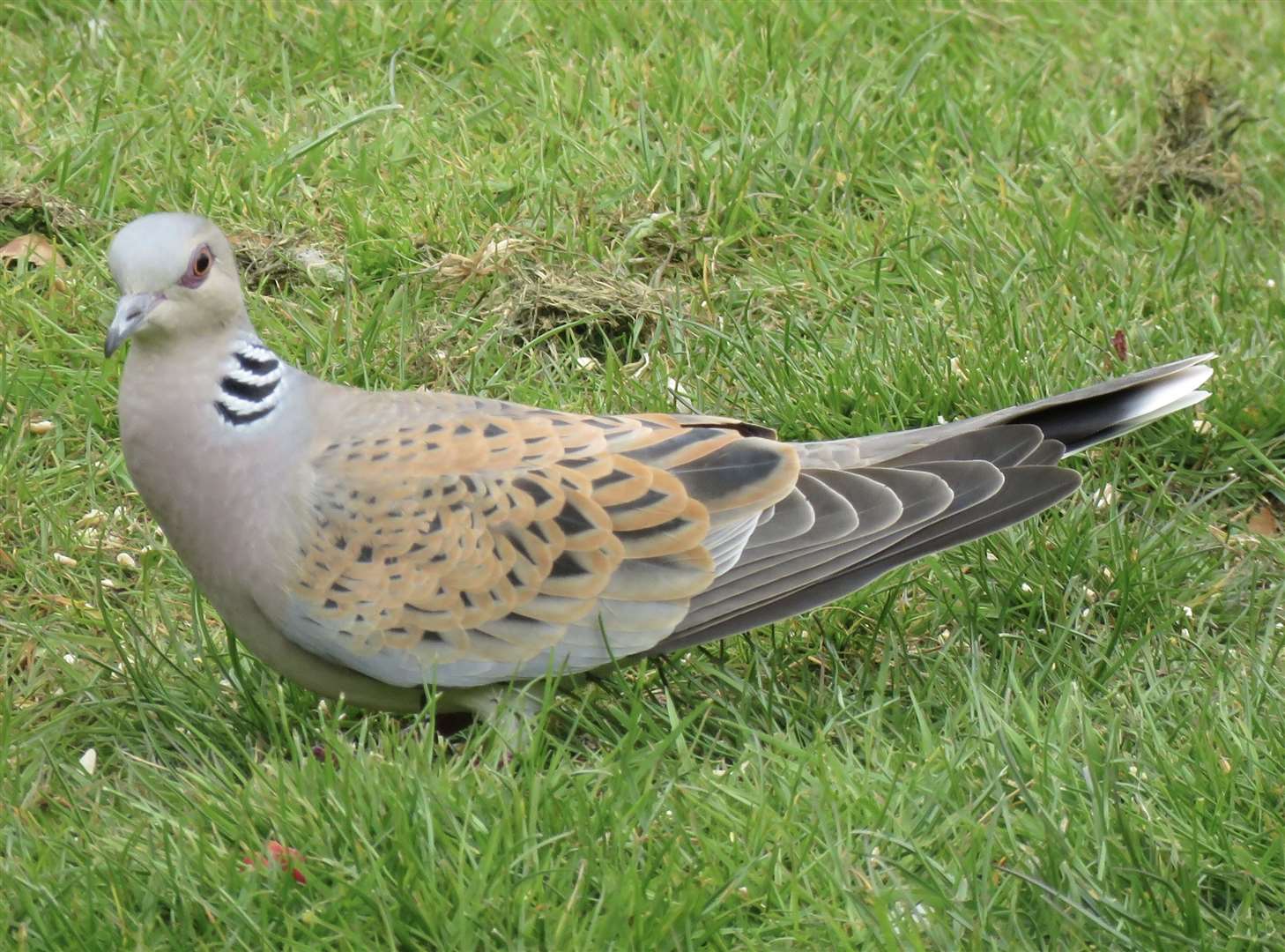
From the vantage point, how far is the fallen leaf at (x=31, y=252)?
17.5 ft

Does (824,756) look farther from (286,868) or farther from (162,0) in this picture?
(162,0)

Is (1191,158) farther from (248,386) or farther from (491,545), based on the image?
(248,386)

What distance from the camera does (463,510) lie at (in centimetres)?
376

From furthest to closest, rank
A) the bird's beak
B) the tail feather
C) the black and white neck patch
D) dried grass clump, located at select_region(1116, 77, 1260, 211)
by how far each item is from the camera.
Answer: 1. dried grass clump, located at select_region(1116, 77, 1260, 211)
2. the tail feather
3. the black and white neck patch
4. the bird's beak

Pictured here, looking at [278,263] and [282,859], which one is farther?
[278,263]

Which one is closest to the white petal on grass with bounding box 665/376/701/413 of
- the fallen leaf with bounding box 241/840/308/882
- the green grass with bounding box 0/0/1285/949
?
the green grass with bounding box 0/0/1285/949

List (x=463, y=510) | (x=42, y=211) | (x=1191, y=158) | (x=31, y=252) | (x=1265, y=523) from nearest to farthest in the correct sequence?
(x=463, y=510), (x=1265, y=523), (x=31, y=252), (x=42, y=211), (x=1191, y=158)

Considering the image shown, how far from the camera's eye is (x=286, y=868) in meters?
3.20

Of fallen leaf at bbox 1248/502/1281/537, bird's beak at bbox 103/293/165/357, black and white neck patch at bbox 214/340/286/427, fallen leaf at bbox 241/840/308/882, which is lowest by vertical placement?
fallen leaf at bbox 1248/502/1281/537

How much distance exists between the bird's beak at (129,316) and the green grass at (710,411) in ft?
2.68

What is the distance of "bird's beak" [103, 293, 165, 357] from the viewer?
11.3ft

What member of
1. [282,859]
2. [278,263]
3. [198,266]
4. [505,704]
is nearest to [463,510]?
[505,704]

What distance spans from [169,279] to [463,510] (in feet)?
2.40

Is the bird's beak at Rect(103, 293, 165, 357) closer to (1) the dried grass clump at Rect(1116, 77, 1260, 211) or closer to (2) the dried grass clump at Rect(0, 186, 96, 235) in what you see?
(2) the dried grass clump at Rect(0, 186, 96, 235)
